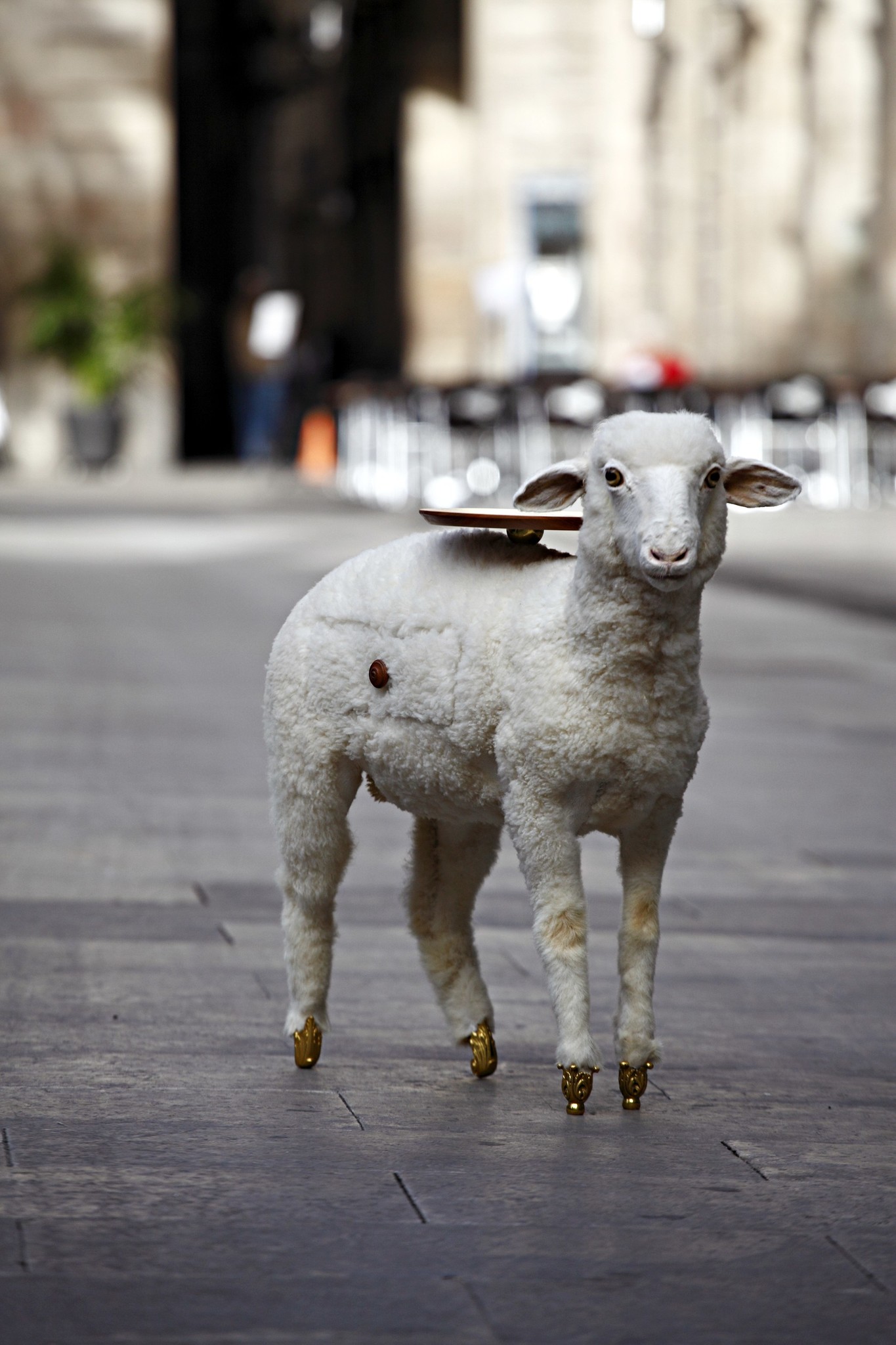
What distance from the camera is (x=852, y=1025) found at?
4.93 meters

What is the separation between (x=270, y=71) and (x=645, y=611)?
41036 millimetres

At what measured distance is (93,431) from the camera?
3064 centimetres

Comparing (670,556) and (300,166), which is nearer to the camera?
(670,556)

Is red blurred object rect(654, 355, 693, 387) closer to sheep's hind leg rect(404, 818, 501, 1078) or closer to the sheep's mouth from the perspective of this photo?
sheep's hind leg rect(404, 818, 501, 1078)

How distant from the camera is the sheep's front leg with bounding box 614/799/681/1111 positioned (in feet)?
13.6

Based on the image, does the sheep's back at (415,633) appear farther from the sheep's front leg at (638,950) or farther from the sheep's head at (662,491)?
the sheep's front leg at (638,950)

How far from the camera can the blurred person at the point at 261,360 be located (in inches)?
1198

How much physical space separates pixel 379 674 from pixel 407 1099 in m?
0.74

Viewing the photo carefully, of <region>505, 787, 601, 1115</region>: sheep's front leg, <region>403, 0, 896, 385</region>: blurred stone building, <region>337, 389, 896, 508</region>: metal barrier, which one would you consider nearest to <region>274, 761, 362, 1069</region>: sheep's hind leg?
<region>505, 787, 601, 1115</region>: sheep's front leg

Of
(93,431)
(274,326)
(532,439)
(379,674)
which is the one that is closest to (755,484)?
(379,674)

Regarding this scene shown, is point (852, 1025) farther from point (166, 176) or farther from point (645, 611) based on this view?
point (166, 176)

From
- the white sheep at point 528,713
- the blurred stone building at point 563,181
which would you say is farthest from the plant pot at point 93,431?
the white sheep at point 528,713

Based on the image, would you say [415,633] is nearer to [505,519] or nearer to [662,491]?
[505,519]

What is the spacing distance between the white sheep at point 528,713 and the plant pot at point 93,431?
26593 mm
